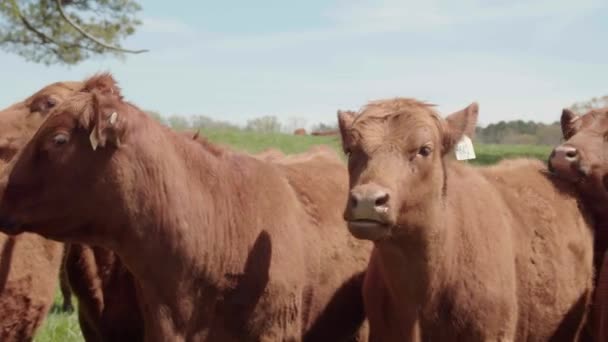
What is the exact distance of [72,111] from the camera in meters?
4.69

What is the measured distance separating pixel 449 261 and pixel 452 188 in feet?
1.82

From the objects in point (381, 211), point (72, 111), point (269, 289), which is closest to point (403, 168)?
point (381, 211)

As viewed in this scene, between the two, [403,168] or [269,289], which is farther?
[269,289]

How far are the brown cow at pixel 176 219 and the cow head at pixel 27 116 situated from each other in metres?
0.89

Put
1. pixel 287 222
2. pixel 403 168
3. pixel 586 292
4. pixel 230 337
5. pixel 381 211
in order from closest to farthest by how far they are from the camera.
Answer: pixel 381 211
pixel 403 168
pixel 230 337
pixel 287 222
pixel 586 292

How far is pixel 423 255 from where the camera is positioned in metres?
4.82

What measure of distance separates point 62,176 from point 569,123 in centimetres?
418

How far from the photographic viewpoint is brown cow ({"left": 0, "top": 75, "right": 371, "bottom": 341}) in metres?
4.61

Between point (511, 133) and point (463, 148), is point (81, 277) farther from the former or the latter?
point (511, 133)

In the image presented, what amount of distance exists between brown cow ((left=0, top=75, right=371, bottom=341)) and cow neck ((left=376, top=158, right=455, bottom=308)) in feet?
2.16

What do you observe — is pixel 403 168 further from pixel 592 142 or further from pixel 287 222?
pixel 592 142

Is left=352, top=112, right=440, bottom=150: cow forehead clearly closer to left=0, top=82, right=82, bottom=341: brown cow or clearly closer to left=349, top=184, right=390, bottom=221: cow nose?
left=349, top=184, right=390, bottom=221: cow nose

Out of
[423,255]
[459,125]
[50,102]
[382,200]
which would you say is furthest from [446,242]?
[50,102]

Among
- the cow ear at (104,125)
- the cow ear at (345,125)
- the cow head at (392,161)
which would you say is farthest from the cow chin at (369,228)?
the cow ear at (104,125)
